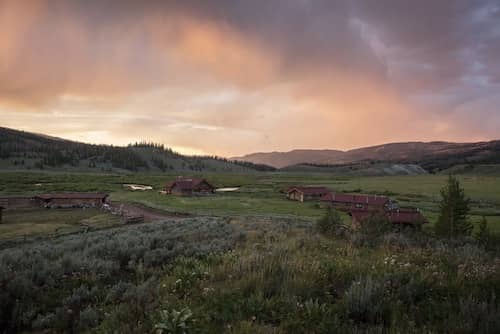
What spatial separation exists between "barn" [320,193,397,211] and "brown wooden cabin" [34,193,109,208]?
3999 cm

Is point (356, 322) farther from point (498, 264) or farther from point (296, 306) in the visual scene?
point (498, 264)

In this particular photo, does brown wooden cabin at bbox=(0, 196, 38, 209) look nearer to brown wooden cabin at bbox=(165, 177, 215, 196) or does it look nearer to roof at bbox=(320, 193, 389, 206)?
brown wooden cabin at bbox=(165, 177, 215, 196)

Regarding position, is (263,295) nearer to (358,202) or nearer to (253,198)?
(358,202)

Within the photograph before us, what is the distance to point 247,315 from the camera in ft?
14.8

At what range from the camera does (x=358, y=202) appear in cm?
5625

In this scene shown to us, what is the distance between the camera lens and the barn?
53.2 metres

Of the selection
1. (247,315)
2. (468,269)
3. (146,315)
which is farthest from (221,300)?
(468,269)

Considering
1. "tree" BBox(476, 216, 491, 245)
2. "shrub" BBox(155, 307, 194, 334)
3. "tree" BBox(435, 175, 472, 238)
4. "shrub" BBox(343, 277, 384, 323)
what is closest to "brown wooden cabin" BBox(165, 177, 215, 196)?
"tree" BBox(435, 175, 472, 238)

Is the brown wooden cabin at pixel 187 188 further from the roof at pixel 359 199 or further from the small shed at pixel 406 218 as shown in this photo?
the small shed at pixel 406 218

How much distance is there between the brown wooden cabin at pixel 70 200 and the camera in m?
45.1

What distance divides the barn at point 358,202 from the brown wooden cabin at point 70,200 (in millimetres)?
39995

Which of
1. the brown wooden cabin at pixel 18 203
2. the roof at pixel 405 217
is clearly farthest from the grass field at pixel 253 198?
the brown wooden cabin at pixel 18 203

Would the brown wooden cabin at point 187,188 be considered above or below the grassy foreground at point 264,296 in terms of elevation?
below

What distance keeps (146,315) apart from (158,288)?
1.23 metres
